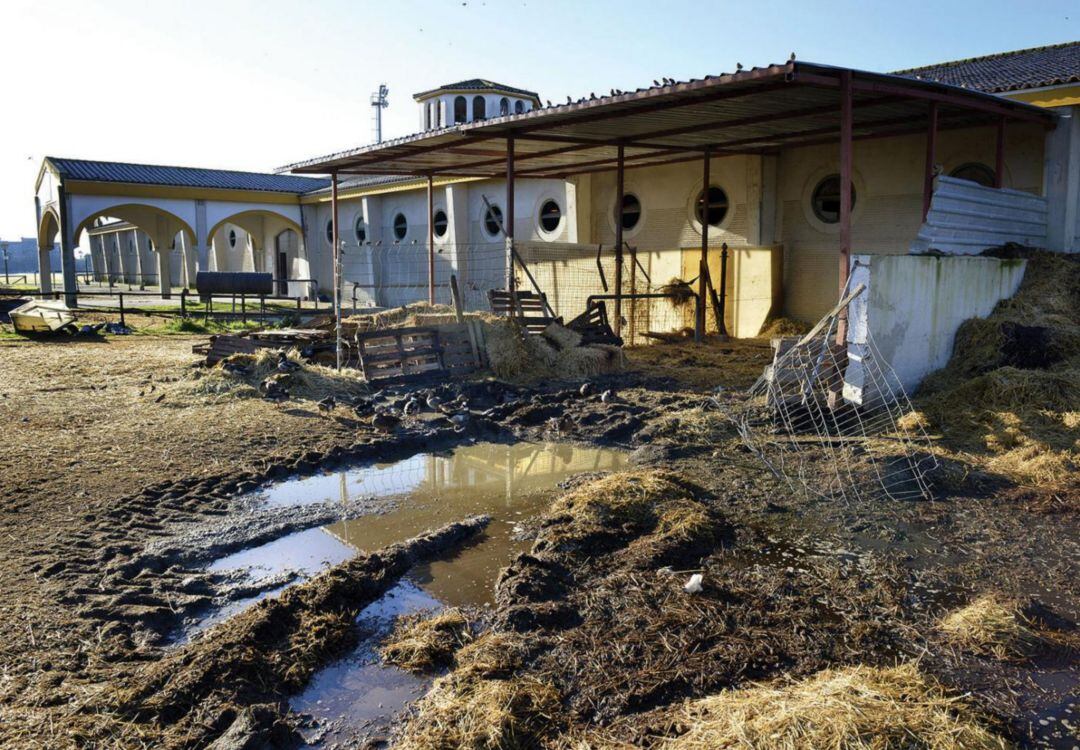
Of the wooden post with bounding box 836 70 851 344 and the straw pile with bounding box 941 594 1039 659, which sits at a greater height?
the wooden post with bounding box 836 70 851 344

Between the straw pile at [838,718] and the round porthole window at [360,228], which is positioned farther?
the round porthole window at [360,228]

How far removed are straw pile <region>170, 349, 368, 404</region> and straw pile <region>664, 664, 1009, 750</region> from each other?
7939 mm

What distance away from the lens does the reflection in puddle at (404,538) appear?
3.86 meters

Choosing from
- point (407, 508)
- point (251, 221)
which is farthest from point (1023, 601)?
point (251, 221)

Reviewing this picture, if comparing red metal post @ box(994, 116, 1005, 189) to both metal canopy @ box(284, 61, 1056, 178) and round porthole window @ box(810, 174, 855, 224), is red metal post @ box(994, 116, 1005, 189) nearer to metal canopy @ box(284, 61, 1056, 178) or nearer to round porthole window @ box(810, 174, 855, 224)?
metal canopy @ box(284, 61, 1056, 178)

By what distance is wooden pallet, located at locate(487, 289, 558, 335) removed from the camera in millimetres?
12453

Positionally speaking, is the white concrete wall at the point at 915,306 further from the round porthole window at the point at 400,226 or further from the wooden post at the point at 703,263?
the round porthole window at the point at 400,226

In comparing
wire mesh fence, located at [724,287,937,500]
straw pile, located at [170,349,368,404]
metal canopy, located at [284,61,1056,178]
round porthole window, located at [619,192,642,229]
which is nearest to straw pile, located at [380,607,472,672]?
wire mesh fence, located at [724,287,937,500]

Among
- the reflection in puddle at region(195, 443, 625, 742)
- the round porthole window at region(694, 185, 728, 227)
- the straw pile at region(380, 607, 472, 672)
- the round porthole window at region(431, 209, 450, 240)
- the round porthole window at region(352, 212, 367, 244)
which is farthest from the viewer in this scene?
the round porthole window at region(352, 212, 367, 244)

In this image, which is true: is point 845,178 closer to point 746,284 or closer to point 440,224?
point 746,284

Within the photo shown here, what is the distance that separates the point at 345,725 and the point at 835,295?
12930 millimetres

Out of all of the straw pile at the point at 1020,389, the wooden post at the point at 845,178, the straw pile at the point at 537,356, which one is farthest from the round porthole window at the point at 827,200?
the wooden post at the point at 845,178

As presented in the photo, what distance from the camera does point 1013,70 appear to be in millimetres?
14258

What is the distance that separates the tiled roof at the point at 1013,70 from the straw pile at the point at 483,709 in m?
10.4
